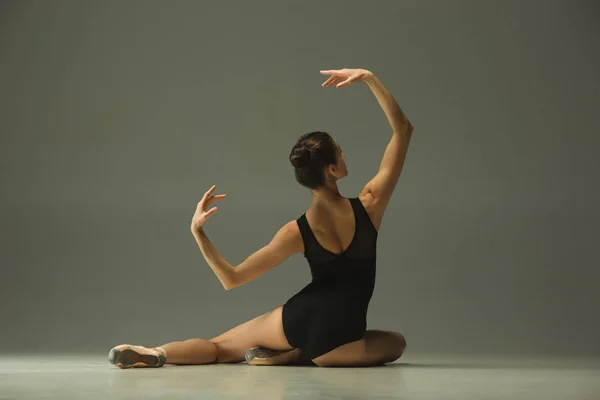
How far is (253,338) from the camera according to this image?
4230mm

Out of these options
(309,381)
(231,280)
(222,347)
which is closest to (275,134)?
(222,347)

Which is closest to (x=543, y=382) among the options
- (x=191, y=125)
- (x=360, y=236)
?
(x=360, y=236)

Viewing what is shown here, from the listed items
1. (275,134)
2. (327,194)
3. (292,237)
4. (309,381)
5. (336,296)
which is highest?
(275,134)

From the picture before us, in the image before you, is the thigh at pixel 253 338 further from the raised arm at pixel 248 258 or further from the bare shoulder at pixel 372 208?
the bare shoulder at pixel 372 208

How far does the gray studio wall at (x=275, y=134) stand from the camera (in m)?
6.84

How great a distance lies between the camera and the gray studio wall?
6840mm

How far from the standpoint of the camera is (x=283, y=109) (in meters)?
7.27

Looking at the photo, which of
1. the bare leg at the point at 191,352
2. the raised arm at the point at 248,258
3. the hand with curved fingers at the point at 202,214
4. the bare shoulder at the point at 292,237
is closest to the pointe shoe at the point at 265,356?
the bare leg at the point at 191,352

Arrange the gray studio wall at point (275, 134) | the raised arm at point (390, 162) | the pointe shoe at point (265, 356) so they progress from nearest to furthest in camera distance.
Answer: the raised arm at point (390, 162) < the pointe shoe at point (265, 356) < the gray studio wall at point (275, 134)

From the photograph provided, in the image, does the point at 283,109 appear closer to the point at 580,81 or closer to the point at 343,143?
the point at 343,143

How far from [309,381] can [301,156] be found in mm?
1031

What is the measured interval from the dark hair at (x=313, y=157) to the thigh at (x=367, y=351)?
73 centimetres

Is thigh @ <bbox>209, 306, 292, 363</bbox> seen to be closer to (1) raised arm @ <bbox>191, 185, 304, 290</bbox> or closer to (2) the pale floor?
(2) the pale floor

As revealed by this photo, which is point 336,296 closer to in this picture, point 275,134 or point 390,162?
point 390,162
